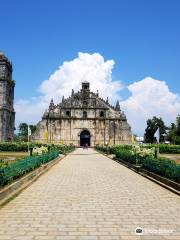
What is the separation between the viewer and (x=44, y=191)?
1262cm

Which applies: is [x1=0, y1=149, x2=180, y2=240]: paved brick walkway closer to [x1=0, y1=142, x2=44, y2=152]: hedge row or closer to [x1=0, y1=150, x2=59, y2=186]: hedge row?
[x1=0, y1=150, x2=59, y2=186]: hedge row

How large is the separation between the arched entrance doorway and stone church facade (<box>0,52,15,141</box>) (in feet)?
49.2

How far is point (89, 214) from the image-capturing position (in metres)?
8.59

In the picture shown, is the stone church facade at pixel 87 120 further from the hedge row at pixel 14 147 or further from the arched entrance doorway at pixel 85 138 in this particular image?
the hedge row at pixel 14 147

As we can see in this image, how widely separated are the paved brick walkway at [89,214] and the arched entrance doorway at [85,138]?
64.5m

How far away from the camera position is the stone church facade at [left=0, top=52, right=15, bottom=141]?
6681cm

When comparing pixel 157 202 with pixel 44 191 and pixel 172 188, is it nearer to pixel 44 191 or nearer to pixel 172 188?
pixel 172 188

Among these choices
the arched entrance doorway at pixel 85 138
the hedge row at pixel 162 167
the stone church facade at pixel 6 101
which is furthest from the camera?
the arched entrance doorway at pixel 85 138

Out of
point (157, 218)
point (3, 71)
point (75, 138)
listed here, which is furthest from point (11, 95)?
point (157, 218)

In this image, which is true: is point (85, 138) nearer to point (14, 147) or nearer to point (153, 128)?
point (14, 147)

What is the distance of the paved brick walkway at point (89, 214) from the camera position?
685 centimetres

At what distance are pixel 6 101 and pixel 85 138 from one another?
19.7 metres

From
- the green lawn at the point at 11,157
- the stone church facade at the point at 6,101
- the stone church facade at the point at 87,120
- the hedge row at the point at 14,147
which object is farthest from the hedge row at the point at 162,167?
the stone church facade at the point at 87,120

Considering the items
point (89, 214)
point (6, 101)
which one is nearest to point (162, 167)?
point (89, 214)
